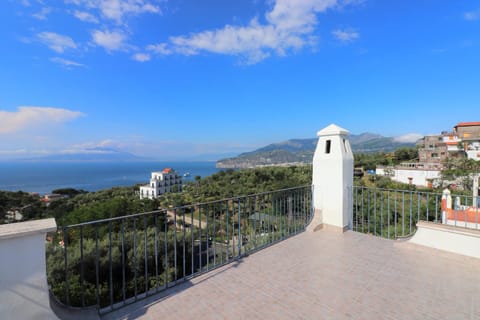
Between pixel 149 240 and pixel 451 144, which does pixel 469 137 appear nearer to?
pixel 451 144

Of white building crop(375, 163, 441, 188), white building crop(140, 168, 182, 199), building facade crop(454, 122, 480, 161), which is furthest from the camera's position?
white building crop(140, 168, 182, 199)

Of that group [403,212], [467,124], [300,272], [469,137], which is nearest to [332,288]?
[300,272]

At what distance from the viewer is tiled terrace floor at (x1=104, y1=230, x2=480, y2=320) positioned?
203 centimetres

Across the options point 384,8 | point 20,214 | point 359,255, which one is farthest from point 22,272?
point 20,214

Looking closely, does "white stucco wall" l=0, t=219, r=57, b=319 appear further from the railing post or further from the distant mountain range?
the distant mountain range

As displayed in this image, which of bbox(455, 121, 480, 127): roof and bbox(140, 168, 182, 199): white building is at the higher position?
bbox(455, 121, 480, 127): roof

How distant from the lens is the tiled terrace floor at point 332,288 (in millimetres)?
2025

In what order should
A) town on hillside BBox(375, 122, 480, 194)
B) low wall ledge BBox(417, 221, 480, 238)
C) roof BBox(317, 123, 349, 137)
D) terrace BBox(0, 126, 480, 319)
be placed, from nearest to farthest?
terrace BBox(0, 126, 480, 319) → low wall ledge BBox(417, 221, 480, 238) → roof BBox(317, 123, 349, 137) → town on hillside BBox(375, 122, 480, 194)

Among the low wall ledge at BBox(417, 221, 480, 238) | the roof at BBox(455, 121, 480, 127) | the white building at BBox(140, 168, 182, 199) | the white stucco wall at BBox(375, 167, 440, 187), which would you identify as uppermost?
the roof at BBox(455, 121, 480, 127)

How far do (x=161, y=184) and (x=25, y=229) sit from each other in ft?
198

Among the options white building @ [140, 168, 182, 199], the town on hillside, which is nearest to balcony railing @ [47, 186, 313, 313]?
the town on hillside

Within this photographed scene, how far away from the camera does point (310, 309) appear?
207 centimetres

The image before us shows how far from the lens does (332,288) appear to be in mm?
2410

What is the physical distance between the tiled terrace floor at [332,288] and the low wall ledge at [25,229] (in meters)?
1.05
